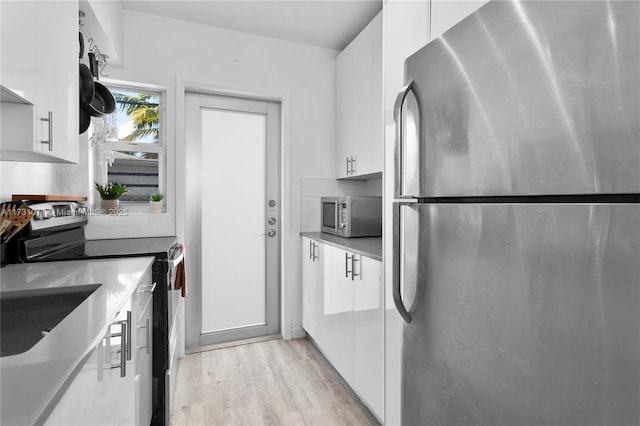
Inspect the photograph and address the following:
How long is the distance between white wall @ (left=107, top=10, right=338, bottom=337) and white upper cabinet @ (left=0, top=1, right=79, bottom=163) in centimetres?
108

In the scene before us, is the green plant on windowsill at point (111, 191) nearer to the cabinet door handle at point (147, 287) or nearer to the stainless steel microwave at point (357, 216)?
the cabinet door handle at point (147, 287)

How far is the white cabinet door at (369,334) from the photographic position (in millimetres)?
1639

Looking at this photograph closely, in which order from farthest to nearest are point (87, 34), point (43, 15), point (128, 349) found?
point (87, 34)
point (43, 15)
point (128, 349)

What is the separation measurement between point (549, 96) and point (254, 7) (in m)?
2.35

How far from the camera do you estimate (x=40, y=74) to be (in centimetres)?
115

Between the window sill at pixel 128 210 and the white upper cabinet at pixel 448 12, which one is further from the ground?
the white upper cabinet at pixel 448 12

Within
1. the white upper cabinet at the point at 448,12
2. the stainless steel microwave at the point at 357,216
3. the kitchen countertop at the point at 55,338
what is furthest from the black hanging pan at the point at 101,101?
the white upper cabinet at the point at 448,12

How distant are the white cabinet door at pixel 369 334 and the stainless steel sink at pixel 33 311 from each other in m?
1.22

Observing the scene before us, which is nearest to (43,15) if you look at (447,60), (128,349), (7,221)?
(7,221)

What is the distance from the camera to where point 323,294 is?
7.86 ft

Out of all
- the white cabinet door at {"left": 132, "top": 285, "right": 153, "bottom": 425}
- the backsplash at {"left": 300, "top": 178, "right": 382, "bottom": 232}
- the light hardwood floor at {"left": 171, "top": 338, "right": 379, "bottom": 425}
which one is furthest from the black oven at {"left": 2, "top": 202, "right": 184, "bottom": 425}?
the backsplash at {"left": 300, "top": 178, "right": 382, "bottom": 232}

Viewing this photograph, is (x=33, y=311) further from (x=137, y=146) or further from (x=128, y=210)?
(x=137, y=146)

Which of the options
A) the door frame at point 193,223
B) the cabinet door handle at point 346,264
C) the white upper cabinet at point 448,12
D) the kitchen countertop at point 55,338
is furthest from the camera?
the door frame at point 193,223

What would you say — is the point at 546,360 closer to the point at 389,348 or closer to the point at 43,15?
the point at 389,348
